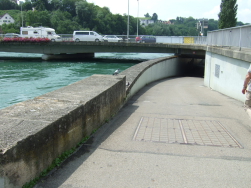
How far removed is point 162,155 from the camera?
4.71m

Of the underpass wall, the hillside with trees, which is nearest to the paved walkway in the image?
the underpass wall

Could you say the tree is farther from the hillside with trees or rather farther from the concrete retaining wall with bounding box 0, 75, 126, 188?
the hillside with trees

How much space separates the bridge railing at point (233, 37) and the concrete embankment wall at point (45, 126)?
7021 mm

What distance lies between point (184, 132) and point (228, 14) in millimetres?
55050

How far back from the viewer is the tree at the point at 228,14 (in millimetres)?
55981

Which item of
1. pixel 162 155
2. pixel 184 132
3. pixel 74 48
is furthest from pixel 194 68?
pixel 162 155

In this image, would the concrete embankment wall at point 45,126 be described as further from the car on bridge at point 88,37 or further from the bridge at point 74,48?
the car on bridge at point 88,37

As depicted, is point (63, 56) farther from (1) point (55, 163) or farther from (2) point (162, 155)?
(1) point (55, 163)

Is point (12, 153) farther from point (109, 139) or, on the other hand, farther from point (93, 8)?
point (93, 8)

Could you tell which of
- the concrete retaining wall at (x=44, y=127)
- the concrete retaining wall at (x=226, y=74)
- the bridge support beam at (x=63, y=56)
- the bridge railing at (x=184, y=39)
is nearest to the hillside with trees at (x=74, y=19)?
the bridge support beam at (x=63, y=56)

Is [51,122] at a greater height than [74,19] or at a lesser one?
lesser

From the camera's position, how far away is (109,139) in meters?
5.36

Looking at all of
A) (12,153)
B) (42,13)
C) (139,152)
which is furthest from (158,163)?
(42,13)

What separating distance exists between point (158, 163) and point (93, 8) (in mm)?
137769
